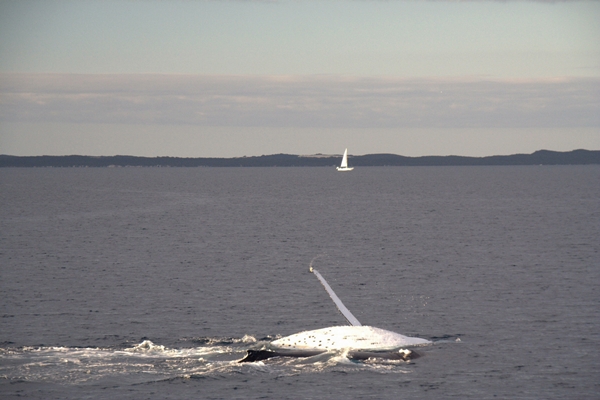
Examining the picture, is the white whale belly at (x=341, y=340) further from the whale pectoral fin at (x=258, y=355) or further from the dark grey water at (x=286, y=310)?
the dark grey water at (x=286, y=310)

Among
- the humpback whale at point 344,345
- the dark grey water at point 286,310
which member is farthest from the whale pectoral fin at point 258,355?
the dark grey water at point 286,310

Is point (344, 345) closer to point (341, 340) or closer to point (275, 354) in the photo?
point (341, 340)

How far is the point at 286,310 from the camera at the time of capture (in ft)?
227

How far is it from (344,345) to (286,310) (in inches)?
670

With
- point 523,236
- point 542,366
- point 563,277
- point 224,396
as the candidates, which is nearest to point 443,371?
point 542,366

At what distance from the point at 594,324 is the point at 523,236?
235ft

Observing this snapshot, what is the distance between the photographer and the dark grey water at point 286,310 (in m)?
47.4

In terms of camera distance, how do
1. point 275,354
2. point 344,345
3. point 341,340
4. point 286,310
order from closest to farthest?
point 275,354 → point 344,345 → point 341,340 → point 286,310

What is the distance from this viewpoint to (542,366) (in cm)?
5156

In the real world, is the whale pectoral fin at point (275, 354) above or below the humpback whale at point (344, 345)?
below

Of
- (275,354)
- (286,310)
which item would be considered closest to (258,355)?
(275,354)

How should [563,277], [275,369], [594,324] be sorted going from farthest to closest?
[563,277]
[594,324]
[275,369]

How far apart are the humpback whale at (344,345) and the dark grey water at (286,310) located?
1.20 m

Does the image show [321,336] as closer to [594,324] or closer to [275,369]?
[275,369]
